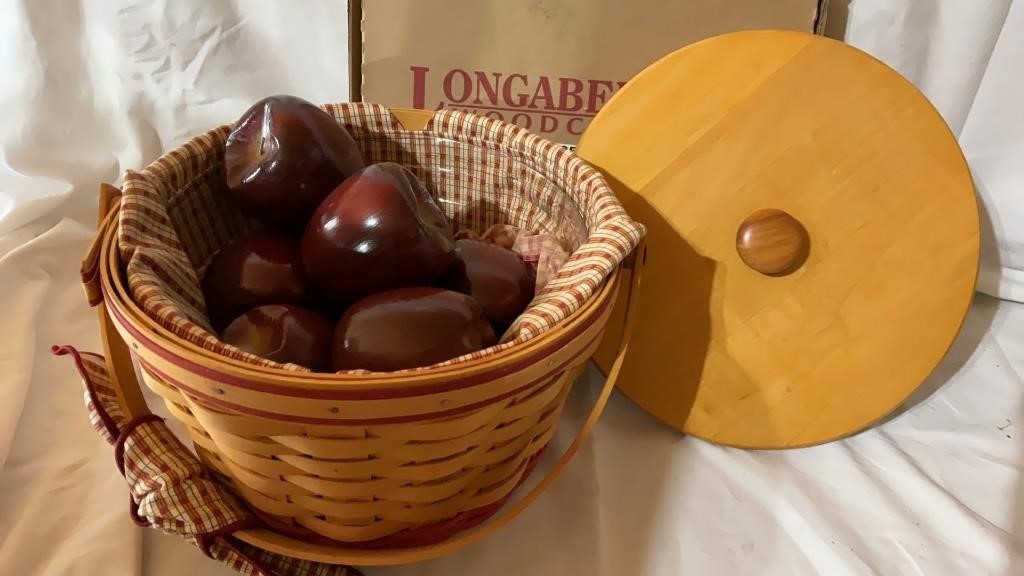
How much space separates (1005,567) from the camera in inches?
24.1

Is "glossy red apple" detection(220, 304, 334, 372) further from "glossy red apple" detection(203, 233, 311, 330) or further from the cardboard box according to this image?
the cardboard box

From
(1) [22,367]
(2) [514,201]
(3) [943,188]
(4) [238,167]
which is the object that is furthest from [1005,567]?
(1) [22,367]

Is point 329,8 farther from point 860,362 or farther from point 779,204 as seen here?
point 860,362

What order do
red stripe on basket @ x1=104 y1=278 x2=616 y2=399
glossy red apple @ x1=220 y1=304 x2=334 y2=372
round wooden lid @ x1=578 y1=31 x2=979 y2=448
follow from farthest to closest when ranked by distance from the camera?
round wooden lid @ x1=578 y1=31 x2=979 y2=448
glossy red apple @ x1=220 y1=304 x2=334 y2=372
red stripe on basket @ x1=104 y1=278 x2=616 y2=399

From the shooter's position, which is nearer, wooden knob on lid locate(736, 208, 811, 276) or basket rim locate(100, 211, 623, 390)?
basket rim locate(100, 211, 623, 390)

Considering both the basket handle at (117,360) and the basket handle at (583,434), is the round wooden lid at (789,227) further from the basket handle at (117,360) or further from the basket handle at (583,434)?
the basket handle at (117,360)

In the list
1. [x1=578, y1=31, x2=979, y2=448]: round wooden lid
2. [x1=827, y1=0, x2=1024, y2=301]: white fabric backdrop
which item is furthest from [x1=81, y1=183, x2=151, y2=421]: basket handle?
[x1=827, y1=0, x2=1024, y2=301]: white fabric backdrop

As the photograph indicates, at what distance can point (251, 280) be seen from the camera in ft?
2.00

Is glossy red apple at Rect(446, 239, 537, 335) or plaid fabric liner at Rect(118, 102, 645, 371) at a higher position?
plaid fabric liner at Rect(118, 102, 645, 371)

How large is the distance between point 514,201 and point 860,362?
33cm

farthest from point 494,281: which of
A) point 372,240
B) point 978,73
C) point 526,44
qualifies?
point 978,73

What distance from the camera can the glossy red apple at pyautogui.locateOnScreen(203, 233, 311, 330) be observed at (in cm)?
61

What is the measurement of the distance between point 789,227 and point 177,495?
49 centimetres

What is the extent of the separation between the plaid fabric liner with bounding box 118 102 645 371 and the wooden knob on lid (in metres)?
0.13
